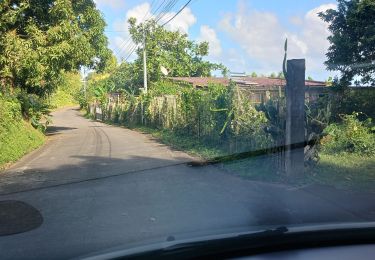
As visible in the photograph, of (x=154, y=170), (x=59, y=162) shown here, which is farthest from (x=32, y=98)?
(x=154, y=170)

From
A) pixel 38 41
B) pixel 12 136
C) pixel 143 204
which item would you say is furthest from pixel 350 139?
pixel 38 41

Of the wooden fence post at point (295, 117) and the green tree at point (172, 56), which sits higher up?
the green tree at point (172, 56)

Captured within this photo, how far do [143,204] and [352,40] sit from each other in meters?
12.3

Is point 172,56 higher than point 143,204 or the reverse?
higher

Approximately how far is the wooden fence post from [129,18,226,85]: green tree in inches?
1322

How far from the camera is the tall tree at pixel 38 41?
18266 mm

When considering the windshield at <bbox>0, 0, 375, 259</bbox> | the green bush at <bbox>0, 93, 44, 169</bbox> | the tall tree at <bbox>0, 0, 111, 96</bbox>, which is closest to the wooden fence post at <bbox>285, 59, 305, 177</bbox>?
the windshield at <bbox>0, 0, 375, 259</bbox>

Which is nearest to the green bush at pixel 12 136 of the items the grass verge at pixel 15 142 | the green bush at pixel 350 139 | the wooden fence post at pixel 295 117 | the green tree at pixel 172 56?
the grass verge at pixel 15 142

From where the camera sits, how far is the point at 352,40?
1734cm

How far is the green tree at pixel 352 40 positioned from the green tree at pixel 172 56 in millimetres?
25768

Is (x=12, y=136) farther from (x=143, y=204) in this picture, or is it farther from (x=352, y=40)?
(x=352, y=40)

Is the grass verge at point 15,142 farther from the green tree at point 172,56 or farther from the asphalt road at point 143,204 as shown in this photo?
the green tree at point 172,56

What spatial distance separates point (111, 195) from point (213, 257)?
6488 mm

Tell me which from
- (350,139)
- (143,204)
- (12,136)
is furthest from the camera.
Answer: (12,136)
